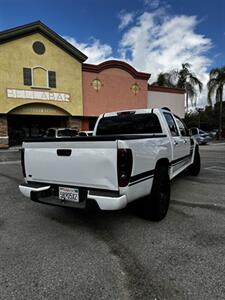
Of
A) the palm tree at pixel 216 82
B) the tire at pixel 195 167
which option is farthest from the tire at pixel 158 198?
the palm tree at pixel 216 82

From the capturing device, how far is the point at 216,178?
7.75 m

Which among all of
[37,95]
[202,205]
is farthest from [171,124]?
[37,95]

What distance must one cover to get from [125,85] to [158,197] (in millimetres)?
21772

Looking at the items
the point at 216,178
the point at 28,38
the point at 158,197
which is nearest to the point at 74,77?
the point at 28,38

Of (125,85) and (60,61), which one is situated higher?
(60,61)

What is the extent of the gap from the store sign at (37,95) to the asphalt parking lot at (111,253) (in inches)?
653

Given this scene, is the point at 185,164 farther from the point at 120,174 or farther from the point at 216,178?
the point at 120,174

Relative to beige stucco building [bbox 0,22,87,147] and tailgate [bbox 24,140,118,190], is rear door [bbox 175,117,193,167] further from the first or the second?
beige stucco building [bbox 0,22,87,147]

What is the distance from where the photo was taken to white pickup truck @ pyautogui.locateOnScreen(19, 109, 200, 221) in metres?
3.21

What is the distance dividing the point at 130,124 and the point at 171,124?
94cm

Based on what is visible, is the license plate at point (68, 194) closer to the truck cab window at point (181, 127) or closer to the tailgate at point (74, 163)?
the tailgate at point (74, 163)

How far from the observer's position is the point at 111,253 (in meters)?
3.24

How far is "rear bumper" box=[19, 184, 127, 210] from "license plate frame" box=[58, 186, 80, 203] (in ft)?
0.15

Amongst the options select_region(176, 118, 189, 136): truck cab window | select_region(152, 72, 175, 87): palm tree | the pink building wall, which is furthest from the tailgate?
select_region(152, 72, 175, 87): palm tree
